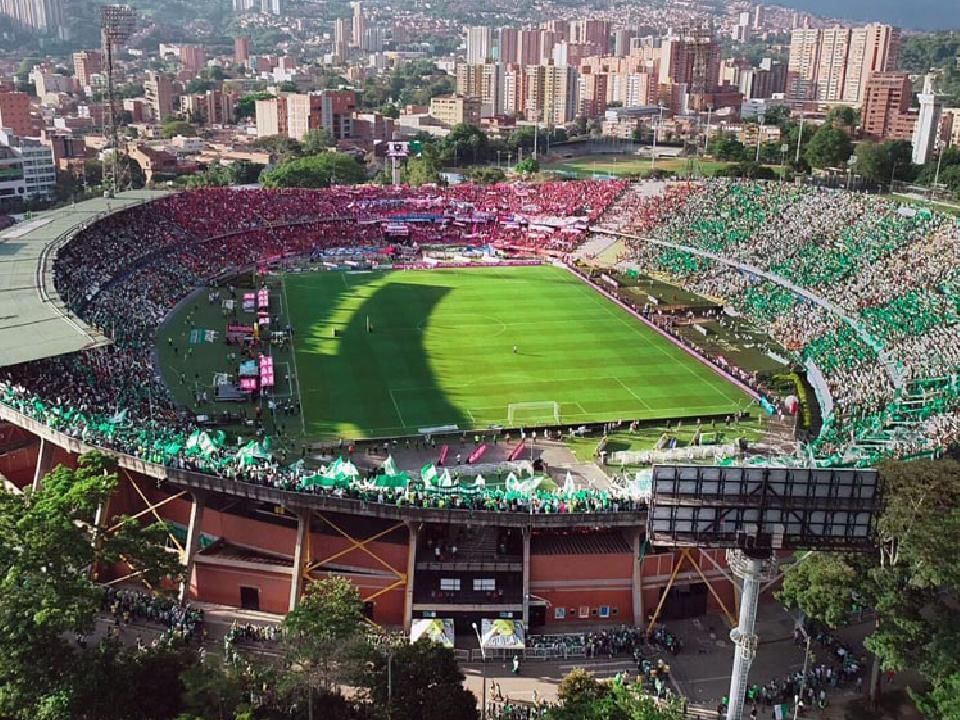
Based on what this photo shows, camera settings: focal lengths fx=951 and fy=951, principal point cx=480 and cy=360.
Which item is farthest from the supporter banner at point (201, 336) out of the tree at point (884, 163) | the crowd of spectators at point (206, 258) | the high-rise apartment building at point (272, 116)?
the high-rise apartment building at point (272, 116)

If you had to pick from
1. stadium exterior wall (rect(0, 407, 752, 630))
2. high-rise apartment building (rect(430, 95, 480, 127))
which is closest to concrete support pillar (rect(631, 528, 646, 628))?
stadium exterior wall (rect(0, 407, 752, 630))

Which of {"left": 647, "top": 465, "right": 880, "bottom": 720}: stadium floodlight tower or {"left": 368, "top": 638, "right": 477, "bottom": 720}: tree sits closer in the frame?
{"left": 647, "top": 465, "right": 880, "bottom": 720}: stadium floodlight tower

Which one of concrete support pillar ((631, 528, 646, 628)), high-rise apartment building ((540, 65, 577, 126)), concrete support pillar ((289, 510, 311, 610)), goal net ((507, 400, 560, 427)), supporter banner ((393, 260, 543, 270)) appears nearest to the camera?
concrete support pillar ((289, 510, 311, 610))

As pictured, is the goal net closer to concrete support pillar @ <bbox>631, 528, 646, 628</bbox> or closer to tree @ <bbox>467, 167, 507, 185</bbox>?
concrete support pillar @ <bbox>631, 528, 646, 628</bbox>

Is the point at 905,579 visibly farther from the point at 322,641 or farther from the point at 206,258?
the point at 206,258

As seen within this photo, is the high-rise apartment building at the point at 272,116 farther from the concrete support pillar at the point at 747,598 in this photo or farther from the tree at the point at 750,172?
the concrete support pillar at the point at 747,598

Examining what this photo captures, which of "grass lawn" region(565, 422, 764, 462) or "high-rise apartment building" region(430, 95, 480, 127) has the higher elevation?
"high-rise apartment building" region(430, 95, 480, 127)

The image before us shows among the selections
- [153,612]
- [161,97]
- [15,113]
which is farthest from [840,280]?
[161,97]

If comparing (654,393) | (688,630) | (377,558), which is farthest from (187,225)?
(688,630)
